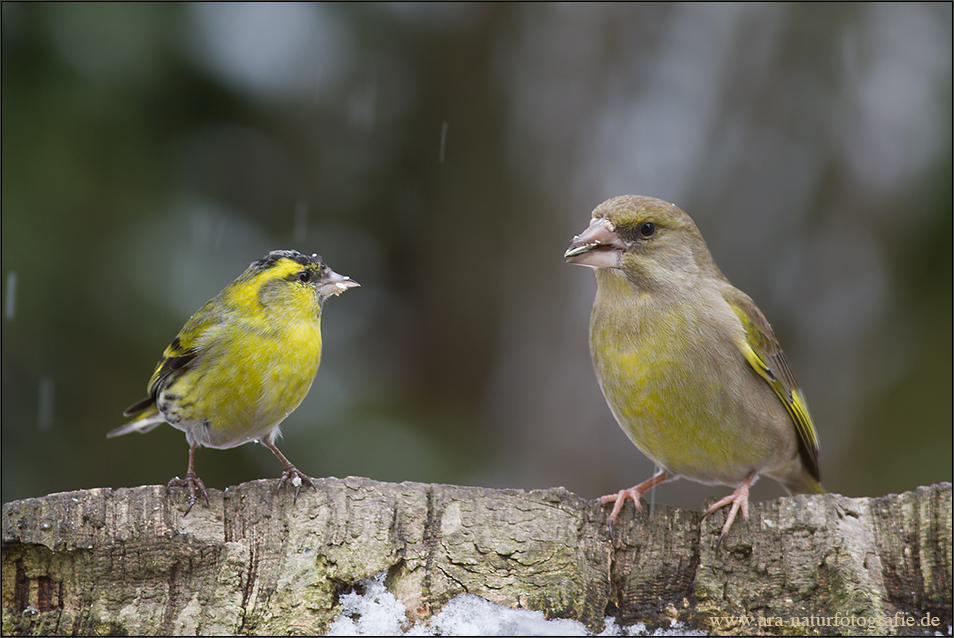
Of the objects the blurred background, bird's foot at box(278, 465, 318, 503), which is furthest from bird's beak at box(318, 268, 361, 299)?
the blurred background

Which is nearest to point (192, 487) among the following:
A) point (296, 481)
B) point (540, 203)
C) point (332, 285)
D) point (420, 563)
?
point (296, 481)

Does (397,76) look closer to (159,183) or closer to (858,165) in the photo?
(159,183)

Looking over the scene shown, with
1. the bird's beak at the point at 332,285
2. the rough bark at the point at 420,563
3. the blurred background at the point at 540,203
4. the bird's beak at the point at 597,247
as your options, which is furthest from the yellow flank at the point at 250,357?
the blurred background at the point at 540,203

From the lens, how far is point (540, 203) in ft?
24.6

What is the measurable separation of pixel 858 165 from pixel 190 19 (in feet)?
17.8

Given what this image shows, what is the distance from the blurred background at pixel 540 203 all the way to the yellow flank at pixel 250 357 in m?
1.66

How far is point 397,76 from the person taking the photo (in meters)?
7.50

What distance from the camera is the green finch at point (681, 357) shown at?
4.02 metres

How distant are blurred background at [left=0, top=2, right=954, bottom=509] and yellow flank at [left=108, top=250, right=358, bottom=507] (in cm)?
166

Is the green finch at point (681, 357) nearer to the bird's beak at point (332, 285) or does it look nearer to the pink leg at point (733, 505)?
the pink leg at point (733, 505)

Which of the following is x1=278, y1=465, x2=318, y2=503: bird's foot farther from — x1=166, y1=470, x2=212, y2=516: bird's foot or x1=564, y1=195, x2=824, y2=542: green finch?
x1=564, y1=195, x2=824, y2=542: green finch

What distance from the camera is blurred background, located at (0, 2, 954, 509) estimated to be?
21.4 ft

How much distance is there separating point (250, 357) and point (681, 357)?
6.50ft

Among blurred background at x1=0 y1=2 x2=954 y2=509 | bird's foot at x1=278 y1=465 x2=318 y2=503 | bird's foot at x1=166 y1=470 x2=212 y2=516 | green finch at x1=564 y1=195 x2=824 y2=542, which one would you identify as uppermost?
blurred background at x1=0 y1=2 x2=954 y2=509
